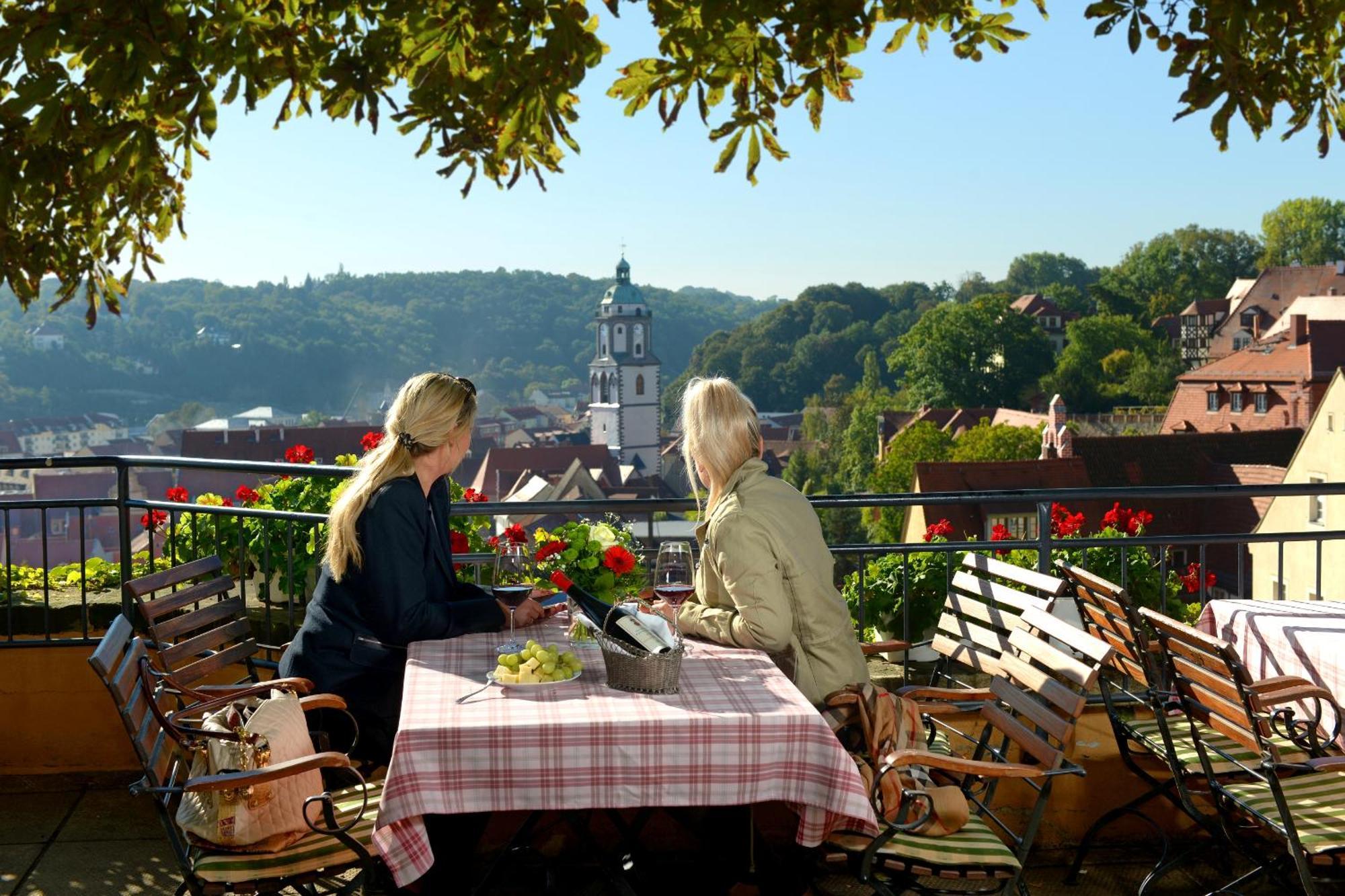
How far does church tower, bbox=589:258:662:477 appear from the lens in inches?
5502

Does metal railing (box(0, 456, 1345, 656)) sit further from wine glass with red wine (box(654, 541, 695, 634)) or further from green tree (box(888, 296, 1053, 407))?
green tree (box(888, 296, 1053, 407))

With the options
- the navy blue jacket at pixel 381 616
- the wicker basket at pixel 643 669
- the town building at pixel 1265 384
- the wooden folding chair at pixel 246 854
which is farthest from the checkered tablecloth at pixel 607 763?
the town building at pixel 1265 384

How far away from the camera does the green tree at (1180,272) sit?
429 ft

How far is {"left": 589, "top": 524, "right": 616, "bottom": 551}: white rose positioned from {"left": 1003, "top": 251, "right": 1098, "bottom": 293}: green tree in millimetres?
162080

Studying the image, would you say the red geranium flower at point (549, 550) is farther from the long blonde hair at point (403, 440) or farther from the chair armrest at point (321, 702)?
the chair armrest at point (321, 702)

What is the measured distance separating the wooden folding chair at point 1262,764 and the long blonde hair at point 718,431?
1271mm

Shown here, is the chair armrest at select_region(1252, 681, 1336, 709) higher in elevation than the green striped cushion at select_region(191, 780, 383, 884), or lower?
higher

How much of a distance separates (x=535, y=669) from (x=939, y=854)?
3.56 ft

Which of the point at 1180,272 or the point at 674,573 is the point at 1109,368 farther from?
the point at 674,573

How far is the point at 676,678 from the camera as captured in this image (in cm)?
307

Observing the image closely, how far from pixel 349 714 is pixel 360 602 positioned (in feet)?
1.02

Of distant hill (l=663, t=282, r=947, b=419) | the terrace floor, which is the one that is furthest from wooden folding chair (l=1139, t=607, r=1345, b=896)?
distant hill (l=663, t=282, r=947, b=419)

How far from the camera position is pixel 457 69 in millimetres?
5043

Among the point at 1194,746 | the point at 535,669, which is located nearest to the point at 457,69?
the point at 535,669
